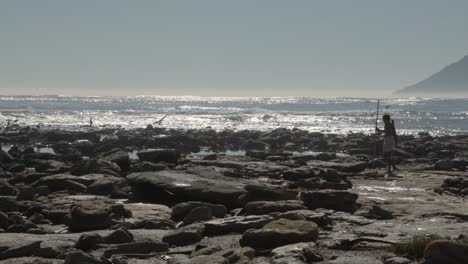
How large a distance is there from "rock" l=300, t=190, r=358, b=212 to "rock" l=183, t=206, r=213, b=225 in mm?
1744

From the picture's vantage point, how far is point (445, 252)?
652 cm

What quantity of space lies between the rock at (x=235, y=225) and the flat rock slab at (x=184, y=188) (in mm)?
2258

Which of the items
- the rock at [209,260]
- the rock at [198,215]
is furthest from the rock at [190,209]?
the rock at [209,260]

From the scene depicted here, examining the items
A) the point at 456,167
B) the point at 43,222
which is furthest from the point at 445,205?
the point at 456,167

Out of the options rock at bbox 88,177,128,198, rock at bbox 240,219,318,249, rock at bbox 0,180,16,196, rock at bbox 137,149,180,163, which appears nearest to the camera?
rock at bbox 240,219,318,249

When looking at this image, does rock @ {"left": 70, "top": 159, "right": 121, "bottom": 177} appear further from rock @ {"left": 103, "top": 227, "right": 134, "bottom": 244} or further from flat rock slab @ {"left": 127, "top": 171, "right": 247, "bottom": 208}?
rock @ {"left": 103, "top": 227, "right": 134, "bottom": 244}

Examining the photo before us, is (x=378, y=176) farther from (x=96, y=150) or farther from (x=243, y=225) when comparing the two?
(x=96, y=150)

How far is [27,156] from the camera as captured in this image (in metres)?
21.7

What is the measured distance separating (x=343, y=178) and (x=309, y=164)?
157 inches

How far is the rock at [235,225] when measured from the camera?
28.4ft

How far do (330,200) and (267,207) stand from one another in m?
1.33

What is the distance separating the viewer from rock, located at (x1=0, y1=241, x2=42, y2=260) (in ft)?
24.5

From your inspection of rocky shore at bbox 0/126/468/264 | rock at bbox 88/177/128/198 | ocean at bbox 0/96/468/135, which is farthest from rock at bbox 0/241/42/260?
ocean at bbox 0/96/468/135

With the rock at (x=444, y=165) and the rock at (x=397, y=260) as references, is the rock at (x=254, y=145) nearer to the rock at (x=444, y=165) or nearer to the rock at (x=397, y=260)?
the rock at (x=444, y=165)
